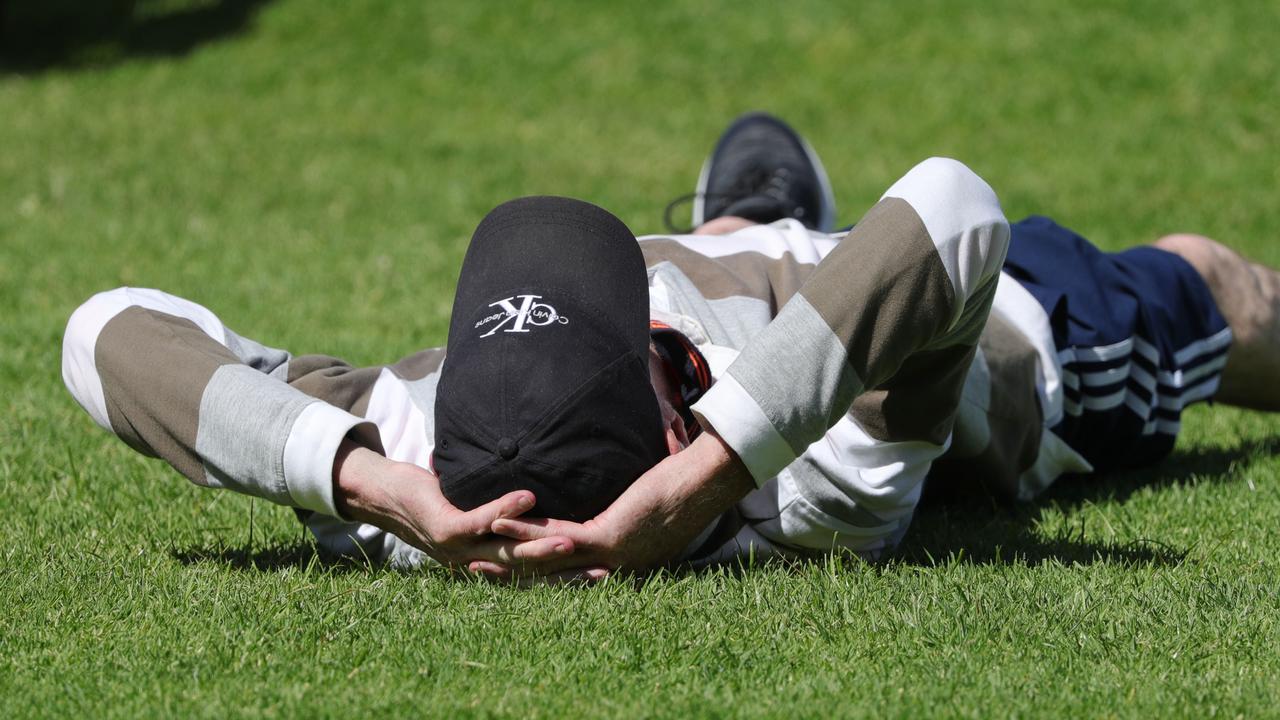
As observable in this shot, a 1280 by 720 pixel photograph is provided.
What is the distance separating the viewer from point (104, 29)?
11.5m

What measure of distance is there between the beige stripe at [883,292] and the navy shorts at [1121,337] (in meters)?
1.11

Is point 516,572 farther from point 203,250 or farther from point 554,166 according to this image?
point 554,166

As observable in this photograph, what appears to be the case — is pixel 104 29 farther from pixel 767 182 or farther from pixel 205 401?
pixel 205 401

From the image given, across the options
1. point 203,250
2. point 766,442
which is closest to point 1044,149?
point 203,250

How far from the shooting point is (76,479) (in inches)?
128

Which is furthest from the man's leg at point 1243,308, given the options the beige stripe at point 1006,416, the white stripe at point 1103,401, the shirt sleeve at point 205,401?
the shirt sleeve at point 205,401

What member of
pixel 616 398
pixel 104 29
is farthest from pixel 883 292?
pixel 104 29

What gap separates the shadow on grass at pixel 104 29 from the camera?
35.6ft

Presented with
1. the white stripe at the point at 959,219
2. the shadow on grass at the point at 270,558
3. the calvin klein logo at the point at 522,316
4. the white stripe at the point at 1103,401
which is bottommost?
the shadow on grass at the point at 270,558

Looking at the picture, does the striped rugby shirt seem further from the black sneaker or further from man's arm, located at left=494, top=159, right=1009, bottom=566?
the black sneaker

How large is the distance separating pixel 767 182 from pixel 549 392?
2.82 m

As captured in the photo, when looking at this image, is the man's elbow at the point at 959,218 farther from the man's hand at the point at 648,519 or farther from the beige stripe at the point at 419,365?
the beige stripe at the point at 419,365

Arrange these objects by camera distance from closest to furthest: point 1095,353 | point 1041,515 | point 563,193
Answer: point 1041,515 < point 1095,353 < point 563,193

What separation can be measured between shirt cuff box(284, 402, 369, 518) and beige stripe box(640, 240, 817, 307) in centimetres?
94
